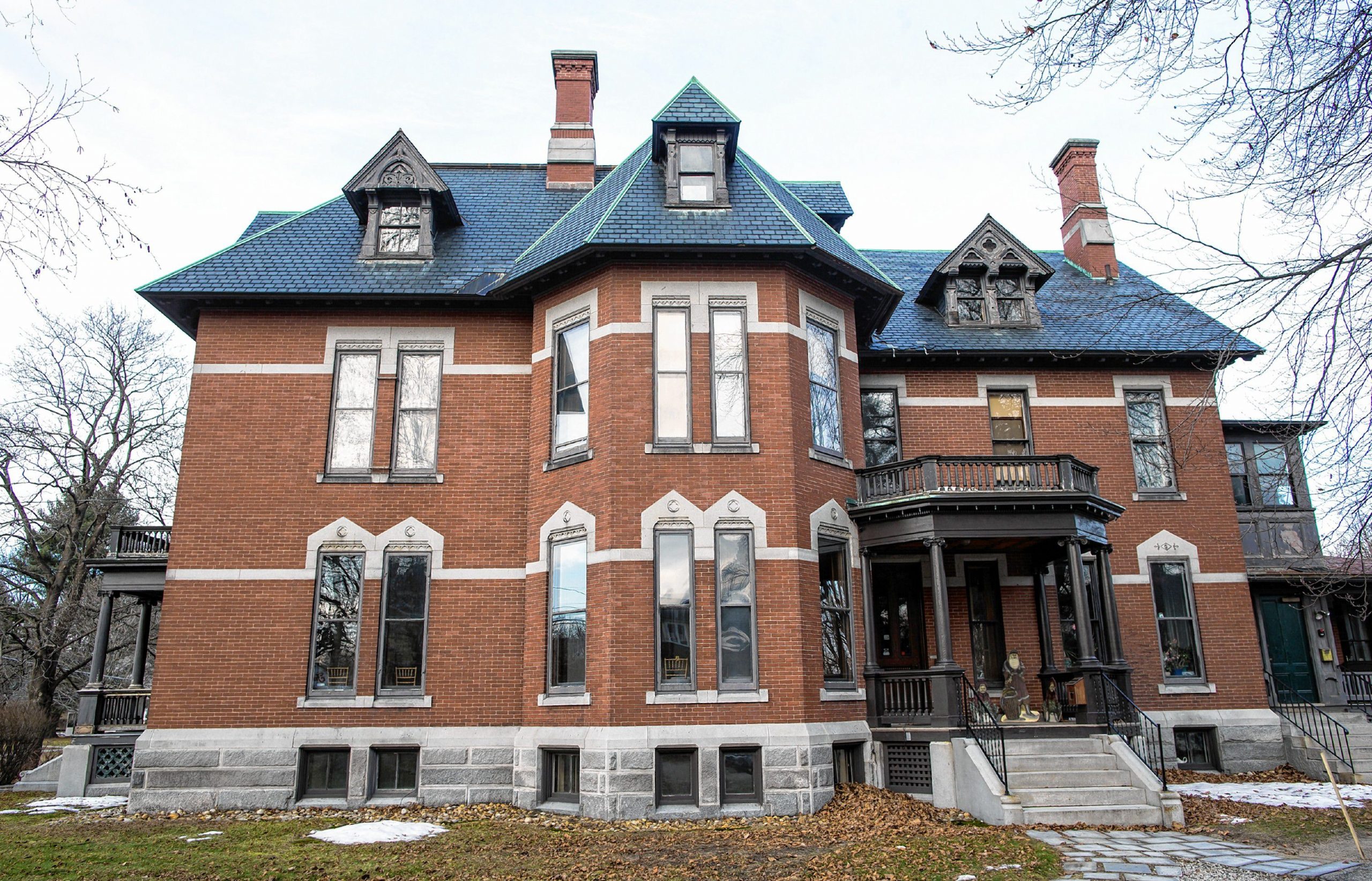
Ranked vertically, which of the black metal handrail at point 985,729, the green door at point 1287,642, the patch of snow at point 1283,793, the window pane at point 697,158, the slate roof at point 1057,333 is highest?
the window pane at point 697,158

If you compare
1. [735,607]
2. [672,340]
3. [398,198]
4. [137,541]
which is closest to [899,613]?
[735,607]

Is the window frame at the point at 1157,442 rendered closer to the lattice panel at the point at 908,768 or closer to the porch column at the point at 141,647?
the lattice panel at the point at 908,768

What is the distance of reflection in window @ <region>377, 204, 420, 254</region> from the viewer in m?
17.1

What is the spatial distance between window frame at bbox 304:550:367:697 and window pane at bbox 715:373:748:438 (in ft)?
20.8

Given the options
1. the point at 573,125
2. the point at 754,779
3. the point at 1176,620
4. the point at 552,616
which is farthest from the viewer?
the point at 573,125

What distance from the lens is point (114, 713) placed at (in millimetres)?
16984

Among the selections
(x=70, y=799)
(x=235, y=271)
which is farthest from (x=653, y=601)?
(x=70, y=799)

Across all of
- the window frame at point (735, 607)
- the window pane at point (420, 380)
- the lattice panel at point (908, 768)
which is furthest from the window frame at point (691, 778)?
the window pane at point (420, 380)

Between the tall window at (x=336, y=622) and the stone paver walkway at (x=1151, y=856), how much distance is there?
10.4m

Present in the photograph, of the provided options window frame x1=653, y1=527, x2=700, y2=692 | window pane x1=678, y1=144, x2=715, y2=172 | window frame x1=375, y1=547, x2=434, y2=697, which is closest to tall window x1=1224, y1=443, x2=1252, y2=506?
window pane x1=678, y1=144, x2=715, y2=172

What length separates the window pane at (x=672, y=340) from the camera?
47.7 ft

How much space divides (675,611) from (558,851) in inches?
154

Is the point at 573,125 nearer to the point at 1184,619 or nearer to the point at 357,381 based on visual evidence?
→ the point at 357,381

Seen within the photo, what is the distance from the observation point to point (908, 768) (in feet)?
44.3
